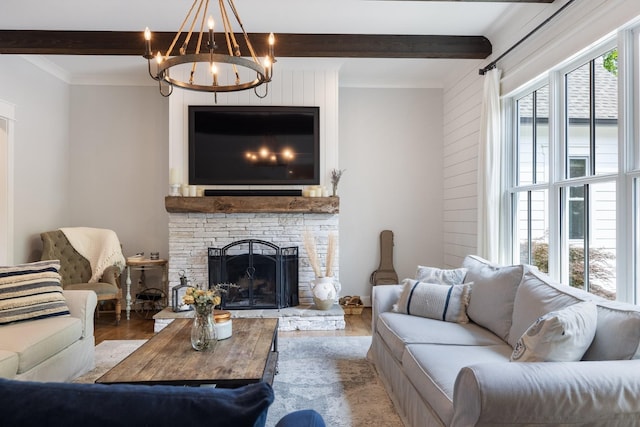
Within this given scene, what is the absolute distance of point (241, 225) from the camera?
15.4 ft

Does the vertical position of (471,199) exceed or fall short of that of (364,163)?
it falls short

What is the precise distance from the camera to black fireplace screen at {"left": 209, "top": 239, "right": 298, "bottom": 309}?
455cm

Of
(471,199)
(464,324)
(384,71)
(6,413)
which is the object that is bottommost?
(464,324)

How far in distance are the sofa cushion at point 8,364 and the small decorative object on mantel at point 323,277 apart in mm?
2699

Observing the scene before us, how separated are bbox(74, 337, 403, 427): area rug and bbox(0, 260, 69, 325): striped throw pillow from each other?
1.83 feet

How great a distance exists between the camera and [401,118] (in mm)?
5418

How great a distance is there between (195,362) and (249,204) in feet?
8.32

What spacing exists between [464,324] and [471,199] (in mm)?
1960

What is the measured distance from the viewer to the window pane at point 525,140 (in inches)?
141

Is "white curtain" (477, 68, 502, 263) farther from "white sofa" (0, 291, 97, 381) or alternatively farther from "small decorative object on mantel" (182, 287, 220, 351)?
"white sofa" (0, 291, 97, 381)

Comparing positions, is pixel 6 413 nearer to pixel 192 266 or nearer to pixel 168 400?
pixel 168 400

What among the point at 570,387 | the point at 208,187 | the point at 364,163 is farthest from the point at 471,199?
the point at 570,387

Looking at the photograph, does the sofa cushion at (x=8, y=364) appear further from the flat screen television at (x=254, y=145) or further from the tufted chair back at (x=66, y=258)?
the flat screen television at (x=254, y=145)

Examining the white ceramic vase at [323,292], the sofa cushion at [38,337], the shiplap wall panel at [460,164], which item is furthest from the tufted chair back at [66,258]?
the shiplap wall panel at [460,164]
